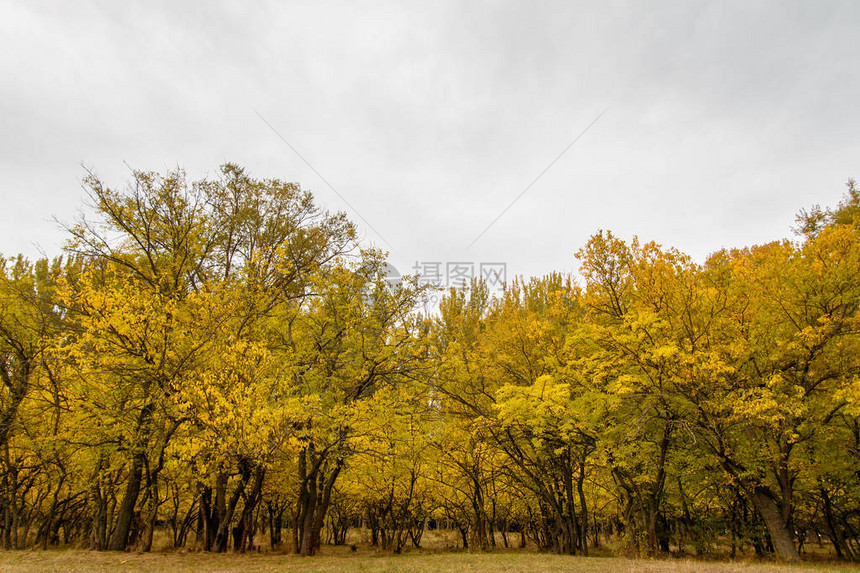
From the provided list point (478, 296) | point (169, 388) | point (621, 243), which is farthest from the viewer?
point (478, 296)

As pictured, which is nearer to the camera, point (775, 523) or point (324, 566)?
point (324, 566)

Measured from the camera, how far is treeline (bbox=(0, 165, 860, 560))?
11.1m

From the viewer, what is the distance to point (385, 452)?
12.6 meters

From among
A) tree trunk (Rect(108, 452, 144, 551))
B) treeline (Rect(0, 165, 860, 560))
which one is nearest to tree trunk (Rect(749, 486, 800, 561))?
treeline (Rect(0, 165, 860, 560))

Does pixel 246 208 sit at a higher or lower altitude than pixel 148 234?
higher

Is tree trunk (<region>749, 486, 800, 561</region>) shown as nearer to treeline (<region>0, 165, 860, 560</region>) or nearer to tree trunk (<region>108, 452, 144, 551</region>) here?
treeline (<region>0, 165, 860, 560</region>)

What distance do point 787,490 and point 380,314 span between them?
12.5 m

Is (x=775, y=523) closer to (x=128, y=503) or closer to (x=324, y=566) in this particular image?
(x=324, y=566)

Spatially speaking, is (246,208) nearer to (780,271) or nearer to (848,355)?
(780,271)

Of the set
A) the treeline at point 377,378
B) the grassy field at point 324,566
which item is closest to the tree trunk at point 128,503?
the treeline at point 377,378

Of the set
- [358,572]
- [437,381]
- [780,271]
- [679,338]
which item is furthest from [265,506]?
[780,271]

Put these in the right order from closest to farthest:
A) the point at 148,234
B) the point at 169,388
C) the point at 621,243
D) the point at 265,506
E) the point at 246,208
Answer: the point at 169,388, the point at 621,243, the point at 148,234, the point at 246,208, the point at 265,506

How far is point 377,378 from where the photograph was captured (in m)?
14.6

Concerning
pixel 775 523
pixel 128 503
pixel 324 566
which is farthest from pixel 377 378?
pixel 775 523
